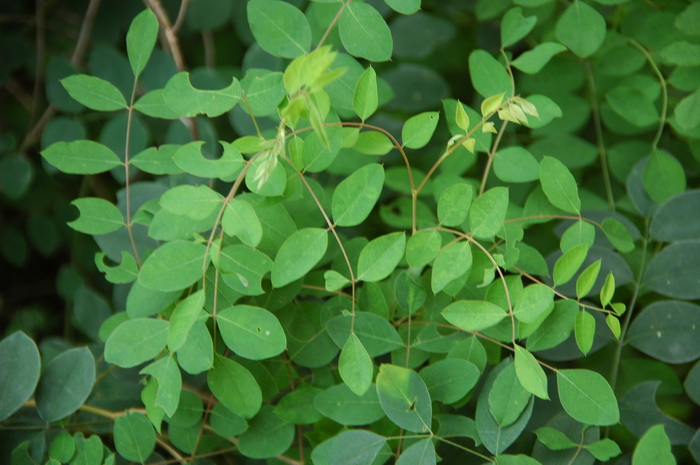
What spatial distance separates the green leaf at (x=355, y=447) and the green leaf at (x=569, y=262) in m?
0.27

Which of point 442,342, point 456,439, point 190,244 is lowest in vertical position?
point 456,439

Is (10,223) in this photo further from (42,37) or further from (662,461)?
(662,461)

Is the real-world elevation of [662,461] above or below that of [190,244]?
below

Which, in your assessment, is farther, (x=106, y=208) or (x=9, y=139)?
(x=9, y=139)

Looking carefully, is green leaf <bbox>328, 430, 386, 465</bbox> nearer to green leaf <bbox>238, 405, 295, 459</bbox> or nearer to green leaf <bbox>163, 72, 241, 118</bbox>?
green leaf <bbox>238, 405, 295, 459</bbox>

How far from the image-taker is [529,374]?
0.64m

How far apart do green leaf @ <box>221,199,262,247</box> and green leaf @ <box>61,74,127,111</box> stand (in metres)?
0.28

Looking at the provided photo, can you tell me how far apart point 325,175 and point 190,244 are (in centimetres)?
46

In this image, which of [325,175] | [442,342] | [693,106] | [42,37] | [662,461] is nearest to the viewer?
[662,461]

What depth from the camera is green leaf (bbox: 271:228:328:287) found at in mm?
663

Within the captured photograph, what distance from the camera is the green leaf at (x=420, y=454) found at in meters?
0.68

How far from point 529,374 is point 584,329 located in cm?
9

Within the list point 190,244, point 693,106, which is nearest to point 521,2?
point 693,106

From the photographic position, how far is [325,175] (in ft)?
3.66
